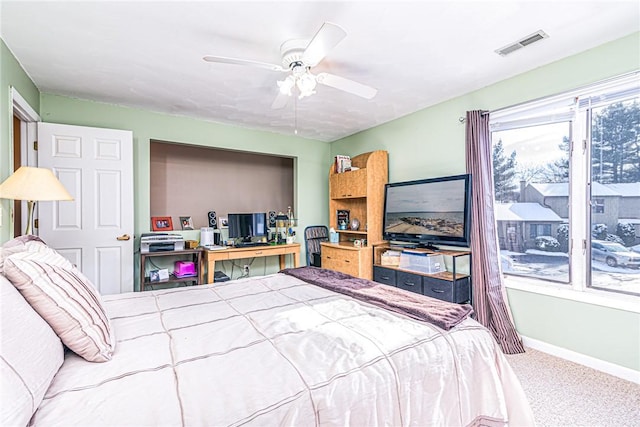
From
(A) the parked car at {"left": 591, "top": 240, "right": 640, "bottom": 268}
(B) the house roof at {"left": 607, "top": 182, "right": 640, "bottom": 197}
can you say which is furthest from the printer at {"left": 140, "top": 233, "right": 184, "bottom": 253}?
(B) the house roof at {"left": 607, "top": 182, "right": 640, "bottom": 197}

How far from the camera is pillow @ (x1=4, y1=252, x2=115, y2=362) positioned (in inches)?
41.3

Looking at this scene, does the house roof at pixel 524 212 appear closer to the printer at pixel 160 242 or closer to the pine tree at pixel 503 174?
the pine tree at pixel 503 174

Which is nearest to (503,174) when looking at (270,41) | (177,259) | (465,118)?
(465,118)

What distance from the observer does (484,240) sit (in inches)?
114

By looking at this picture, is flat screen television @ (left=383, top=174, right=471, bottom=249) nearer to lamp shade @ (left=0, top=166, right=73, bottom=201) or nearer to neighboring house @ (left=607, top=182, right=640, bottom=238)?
neighboring house @ (left=607, top=182, right=640, bottom=238)

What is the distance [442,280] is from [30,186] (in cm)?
338

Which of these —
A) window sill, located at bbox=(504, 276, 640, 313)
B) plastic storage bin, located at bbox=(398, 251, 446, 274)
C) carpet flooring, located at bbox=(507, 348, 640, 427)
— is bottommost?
Answer: carpet flooring, located at bbox=(507, 348, 640, 427)

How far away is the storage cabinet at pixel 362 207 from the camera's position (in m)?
3.85

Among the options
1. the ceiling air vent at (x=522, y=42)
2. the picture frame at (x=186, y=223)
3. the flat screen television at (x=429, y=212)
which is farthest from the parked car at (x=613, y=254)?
Answer: the picture frame at (x=186, y=223)

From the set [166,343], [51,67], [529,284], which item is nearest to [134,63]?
[51,67]

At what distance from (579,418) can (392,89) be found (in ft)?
9.61

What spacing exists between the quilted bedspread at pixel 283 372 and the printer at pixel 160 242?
1880 mm

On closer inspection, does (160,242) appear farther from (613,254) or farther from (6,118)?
(613,254)

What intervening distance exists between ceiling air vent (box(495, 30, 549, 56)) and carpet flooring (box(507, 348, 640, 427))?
8.21 ft
